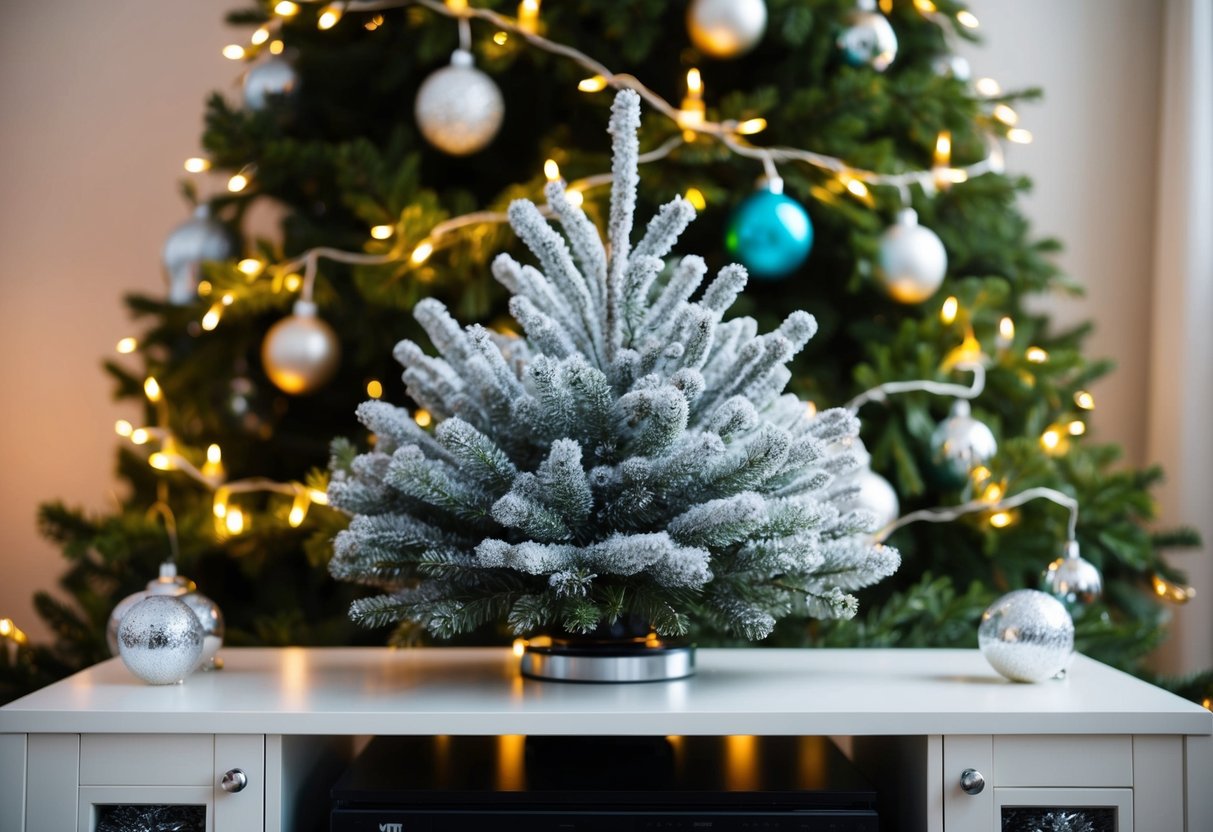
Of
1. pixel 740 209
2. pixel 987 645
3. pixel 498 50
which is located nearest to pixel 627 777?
pixel 987 645

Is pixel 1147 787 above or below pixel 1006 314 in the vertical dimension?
below

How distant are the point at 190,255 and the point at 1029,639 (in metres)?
1.23

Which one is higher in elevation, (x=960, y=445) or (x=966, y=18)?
(x=966, y=18)

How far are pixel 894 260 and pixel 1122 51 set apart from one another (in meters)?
0.84

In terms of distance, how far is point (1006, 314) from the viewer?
1.83 meters

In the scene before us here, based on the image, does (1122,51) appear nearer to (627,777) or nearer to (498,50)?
(498,50)

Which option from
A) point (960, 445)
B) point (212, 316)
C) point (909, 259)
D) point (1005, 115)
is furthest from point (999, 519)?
point (212, 316)

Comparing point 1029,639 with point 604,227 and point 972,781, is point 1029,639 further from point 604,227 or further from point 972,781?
point 604,227

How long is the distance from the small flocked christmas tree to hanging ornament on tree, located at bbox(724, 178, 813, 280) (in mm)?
381

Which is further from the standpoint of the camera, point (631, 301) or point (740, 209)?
point (740, 209)

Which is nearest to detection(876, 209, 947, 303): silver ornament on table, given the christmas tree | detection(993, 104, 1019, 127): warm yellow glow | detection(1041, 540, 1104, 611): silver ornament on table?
the christmas tree

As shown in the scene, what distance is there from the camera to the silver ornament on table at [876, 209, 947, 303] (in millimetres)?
1555

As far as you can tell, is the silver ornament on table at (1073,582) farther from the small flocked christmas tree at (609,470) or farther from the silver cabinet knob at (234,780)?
the silver cabinet knob at (234,780)

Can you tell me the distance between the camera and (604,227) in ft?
5.27
